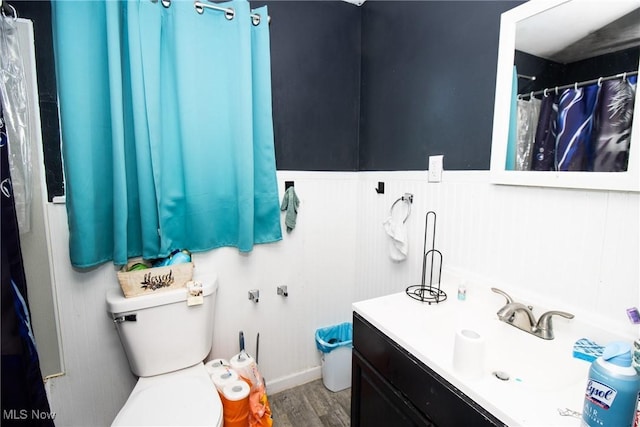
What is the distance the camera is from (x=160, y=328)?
131 cm

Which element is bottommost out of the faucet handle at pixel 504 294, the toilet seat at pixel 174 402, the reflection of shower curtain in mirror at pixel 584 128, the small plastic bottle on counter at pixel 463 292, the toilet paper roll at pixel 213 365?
the toilet paper roll at pixel 213 365

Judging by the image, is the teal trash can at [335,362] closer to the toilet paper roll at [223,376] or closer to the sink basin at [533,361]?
the toilet paper roll at [223,376]

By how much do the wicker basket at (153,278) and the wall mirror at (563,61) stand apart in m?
1.36

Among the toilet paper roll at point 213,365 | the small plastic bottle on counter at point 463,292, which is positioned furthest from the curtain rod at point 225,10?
the toilet paper roll at point 213,365

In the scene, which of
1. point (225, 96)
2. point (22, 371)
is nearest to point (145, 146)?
point (225, 96)

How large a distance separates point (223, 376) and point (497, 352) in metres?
1.17

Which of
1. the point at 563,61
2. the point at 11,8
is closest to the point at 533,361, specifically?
the point at 563,61

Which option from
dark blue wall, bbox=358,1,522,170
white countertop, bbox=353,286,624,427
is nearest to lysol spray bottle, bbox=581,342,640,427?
white countertop, bbox=353,286,624,427

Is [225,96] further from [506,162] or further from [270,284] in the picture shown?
[506,162]

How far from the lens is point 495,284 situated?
114 cm

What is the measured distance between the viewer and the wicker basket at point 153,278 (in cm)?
128

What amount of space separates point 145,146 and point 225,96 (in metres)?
0.44

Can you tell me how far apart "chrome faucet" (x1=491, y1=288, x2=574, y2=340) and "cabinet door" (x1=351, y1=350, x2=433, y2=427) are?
44 centimetres

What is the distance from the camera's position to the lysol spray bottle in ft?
1.75
